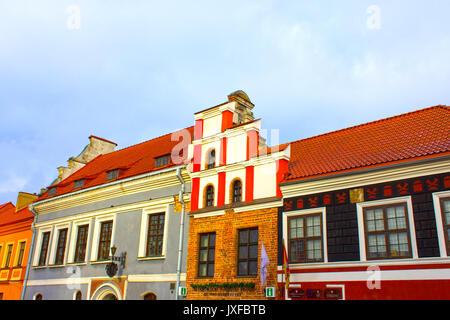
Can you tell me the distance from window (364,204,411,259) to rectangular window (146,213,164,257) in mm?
9400

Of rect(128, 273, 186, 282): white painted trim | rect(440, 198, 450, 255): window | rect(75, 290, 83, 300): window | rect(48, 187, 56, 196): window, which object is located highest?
rect(48, 187, 56, 196): window

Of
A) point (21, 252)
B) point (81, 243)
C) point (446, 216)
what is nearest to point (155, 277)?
point (81, 243)

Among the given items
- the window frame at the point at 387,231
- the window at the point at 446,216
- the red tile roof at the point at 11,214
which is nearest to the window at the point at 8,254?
the red tile roof at the point at 11,214

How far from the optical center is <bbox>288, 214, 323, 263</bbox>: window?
48.8ft

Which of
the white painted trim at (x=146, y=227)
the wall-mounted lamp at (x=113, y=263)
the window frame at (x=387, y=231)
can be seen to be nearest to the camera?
the window frame at (x=387, y=231)

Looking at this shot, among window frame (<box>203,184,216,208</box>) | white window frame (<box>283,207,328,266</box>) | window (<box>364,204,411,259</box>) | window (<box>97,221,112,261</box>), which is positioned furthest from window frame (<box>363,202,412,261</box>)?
window (<box>97,221,112,261</box>)

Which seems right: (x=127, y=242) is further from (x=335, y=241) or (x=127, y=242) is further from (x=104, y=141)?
(x=104, y=141)

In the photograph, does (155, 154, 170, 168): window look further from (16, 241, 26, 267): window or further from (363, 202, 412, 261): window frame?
(16, 241, 26, 267): window

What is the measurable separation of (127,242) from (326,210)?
10.2 metres

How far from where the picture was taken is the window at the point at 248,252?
16.2 metres

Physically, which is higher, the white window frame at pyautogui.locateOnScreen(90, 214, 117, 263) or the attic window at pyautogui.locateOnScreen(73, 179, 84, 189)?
the attic window at pyautogui.locateOnScreen(73, 179, 84, 189)

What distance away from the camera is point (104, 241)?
22500mm

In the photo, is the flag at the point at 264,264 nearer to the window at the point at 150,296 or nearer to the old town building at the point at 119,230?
the old town building at the point at 119,230
